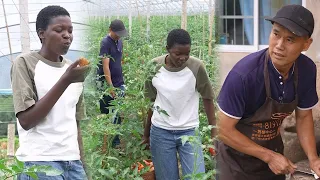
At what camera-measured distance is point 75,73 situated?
3.42 ft

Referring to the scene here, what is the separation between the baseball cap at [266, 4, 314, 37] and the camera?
116 centimetres

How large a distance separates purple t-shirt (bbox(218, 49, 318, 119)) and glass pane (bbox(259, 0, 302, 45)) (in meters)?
1.95

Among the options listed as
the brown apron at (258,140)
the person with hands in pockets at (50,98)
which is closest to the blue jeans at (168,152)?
the brown apron at (258,140)

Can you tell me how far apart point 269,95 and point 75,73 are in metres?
0.51

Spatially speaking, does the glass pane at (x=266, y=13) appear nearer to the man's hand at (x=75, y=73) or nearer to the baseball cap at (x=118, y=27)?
the baseball cap at (x=118, y=27)

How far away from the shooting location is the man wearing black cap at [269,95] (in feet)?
3.85

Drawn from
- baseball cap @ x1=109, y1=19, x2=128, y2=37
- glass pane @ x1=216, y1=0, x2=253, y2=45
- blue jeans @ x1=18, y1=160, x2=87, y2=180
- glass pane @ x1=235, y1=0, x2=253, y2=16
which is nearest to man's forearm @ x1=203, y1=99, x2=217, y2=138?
blue jeans @ x1=18, y1=160, x2=87, y2=180

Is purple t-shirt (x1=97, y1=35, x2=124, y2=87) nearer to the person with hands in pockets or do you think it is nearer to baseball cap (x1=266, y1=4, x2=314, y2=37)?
the person with hands in pockets

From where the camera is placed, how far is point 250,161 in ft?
4.41

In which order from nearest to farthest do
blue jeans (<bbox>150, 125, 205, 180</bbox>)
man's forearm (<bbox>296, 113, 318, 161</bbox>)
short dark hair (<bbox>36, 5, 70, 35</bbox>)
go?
1. short dark hair (<bbox>36, 5, 70, 35</bbox>)
2. man's forearm (<bbox>296, 113, 318, 161</bbox>)
3. blue jeans (<bbox>150, 125, 205, 180</bbox>)

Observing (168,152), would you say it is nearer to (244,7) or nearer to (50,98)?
(50,98)

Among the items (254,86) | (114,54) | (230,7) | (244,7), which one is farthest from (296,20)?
(244,7)

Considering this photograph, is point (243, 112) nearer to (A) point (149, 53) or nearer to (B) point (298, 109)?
(B) point (298, 109)

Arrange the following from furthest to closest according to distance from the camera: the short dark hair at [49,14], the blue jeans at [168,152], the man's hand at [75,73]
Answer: the blue jeans at [168,152] < the short dark hair at [49,14] < the man's hand at [75,73]
